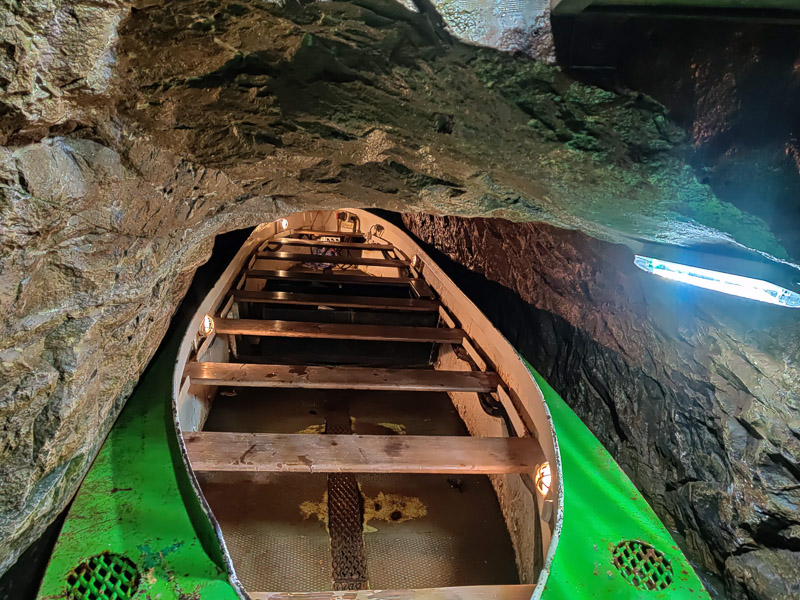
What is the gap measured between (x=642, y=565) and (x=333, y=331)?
2.20m

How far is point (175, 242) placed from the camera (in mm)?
1828

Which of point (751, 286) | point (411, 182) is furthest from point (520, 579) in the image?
point (411, 182)

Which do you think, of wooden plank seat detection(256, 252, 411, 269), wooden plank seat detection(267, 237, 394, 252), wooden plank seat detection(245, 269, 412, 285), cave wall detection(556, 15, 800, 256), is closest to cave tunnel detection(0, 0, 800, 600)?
cave wall detection(556, 15, 800, 256)

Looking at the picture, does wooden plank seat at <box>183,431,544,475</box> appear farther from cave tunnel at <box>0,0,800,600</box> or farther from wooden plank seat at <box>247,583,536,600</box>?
wooden plank seat at <box>247,583,536,600</box>

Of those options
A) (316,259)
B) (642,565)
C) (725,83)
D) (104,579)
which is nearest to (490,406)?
(642,565)

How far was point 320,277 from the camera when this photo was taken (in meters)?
4.48

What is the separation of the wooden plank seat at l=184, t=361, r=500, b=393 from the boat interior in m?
0.01

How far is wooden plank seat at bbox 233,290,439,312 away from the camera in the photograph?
3.69 m

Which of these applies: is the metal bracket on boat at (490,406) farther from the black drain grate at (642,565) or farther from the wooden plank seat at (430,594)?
the wooden plank seat at (430,594)

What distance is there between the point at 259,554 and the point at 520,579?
1.27 meters

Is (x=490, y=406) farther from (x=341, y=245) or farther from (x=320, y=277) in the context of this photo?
(x=341, y=245)

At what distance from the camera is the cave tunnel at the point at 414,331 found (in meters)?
0.93

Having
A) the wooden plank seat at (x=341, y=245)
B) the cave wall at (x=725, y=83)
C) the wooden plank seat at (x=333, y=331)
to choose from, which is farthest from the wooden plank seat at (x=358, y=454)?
the wooden plank seat at (x=341, y=245)

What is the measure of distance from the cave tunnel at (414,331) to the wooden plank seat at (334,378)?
0.07 feet
